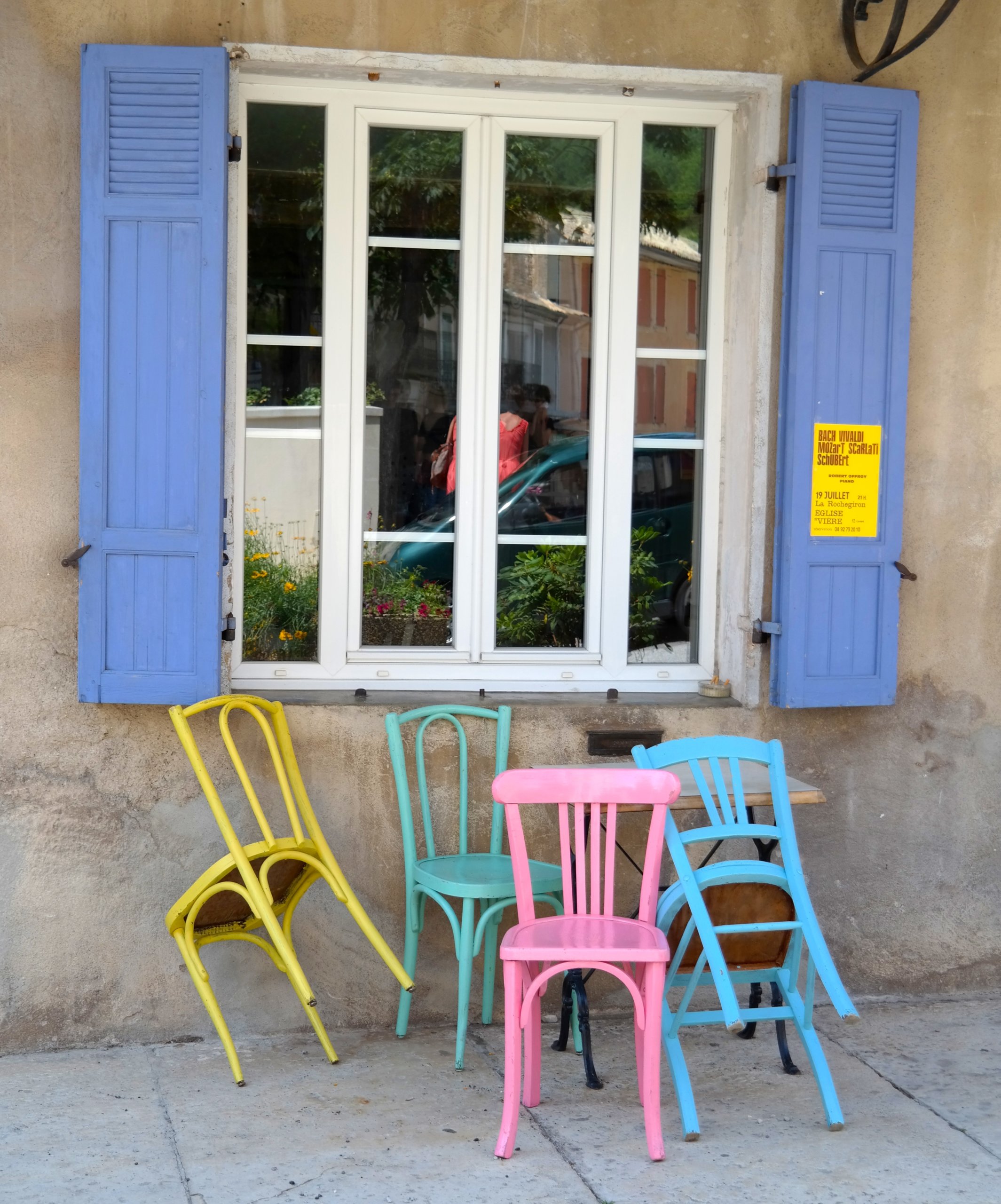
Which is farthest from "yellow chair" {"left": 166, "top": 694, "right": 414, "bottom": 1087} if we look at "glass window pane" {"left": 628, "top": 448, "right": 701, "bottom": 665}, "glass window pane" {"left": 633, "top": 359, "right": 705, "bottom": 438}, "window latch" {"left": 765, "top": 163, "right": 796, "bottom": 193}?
"window latch" {"left": 765, "top": 163, "right": 796, "bottom": 193}

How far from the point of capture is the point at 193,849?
3.95 m

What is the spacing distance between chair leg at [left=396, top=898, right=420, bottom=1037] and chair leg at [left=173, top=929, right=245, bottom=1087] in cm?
50

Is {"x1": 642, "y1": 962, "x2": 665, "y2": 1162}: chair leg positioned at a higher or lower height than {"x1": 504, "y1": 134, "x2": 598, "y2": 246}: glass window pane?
lower

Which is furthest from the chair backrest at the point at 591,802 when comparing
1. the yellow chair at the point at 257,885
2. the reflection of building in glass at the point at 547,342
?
the reflection of building in glass at the point at 547,342

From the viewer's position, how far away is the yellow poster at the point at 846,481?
408 centimetres

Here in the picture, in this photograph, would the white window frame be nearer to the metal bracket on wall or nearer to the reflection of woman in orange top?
the reflection of woman in orange top

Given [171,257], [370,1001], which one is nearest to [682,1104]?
[370,1001]

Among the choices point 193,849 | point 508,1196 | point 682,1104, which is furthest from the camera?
point 193,849

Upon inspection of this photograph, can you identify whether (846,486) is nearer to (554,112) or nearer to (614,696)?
(614,696)

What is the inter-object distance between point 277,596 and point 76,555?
654 mm

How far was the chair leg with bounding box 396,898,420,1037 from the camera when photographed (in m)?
3.83

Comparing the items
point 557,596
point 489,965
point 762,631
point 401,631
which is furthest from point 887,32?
point 489,965

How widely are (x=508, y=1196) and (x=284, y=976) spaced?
1217 mm

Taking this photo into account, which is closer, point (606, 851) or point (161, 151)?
point (606, 851)
